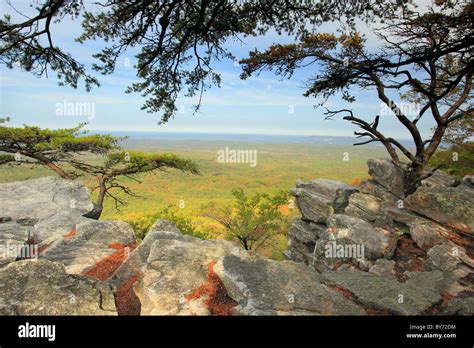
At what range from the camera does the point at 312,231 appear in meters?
15.3

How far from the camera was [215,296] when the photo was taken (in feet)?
18.2

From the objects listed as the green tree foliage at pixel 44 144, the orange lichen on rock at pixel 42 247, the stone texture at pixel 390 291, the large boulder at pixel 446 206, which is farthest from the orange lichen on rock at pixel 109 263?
the large boulder at pixel 446 206

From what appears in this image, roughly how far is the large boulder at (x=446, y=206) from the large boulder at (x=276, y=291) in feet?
20.2

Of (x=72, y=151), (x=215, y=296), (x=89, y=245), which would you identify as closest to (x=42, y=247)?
(x=89, y=245)

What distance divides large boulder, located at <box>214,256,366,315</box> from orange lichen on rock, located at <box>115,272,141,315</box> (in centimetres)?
183

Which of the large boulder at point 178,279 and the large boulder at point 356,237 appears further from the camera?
the large boulder at point 356,237

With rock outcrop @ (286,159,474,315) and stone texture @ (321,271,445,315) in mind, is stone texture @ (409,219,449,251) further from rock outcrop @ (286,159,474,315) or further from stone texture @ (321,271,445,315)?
stone texture @ (321,271,445,315)

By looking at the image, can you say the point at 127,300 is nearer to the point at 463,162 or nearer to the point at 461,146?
the point at 463,162

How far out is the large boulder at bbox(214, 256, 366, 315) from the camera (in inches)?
196

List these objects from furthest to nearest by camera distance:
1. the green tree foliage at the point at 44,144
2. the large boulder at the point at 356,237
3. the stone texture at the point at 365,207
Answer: the green tree foliage at the point at 44,144, the stone texture at the point at 365,207, the large boulder at the point at 356,237

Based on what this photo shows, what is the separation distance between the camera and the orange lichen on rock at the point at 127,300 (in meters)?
5.79

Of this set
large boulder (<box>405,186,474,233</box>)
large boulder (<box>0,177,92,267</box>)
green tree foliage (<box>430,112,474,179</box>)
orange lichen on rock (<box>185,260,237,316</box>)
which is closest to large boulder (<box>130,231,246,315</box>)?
orange lichen on rock (<box>185,260,237,316</box>)

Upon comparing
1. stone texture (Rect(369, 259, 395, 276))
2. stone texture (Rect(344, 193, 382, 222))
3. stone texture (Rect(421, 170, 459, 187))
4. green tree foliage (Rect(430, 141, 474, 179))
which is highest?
green tree foliage (Rect(430, 141, 474, 179))

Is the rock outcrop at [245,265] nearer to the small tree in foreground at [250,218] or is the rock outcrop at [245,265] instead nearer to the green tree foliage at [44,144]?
the green tree foliage at [44,144]
